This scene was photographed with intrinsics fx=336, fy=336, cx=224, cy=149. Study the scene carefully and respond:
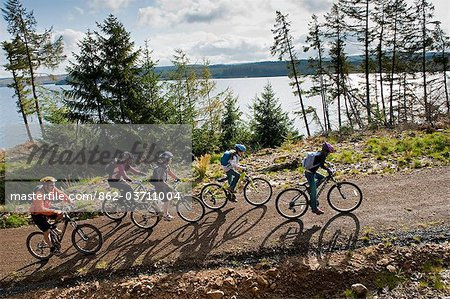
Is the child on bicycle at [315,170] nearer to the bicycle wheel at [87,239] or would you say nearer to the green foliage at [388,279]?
the green foliage at [388,279]

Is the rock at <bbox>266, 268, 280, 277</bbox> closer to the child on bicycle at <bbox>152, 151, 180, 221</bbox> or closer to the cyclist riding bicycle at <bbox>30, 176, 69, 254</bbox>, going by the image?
the child on bicycle at <bbox>152, 151, 180, 221</bbox>

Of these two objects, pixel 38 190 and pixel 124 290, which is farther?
pixel 38 190

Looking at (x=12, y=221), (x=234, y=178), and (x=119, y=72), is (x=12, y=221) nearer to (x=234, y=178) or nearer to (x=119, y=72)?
(x=234, y=178)

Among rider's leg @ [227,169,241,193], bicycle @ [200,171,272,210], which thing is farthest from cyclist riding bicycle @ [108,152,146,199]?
rider's leg @ [227,169,241,193]

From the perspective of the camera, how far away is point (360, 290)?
771 centimetres

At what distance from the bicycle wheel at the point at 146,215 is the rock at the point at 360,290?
615cm

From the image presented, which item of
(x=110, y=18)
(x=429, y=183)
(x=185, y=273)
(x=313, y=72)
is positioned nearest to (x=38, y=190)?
(x=185, y=273)

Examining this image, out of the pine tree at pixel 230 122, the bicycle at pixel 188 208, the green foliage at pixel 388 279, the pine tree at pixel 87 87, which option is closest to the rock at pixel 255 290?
the green foliage at pixel 388 279

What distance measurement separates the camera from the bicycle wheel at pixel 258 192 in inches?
465

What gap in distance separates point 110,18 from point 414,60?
86.1 ft

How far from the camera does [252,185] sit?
11562 millimetres

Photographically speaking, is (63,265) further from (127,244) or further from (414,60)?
(414,60)

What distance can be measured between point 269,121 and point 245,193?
18044 mm

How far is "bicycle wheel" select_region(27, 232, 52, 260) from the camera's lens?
9.92 meters
